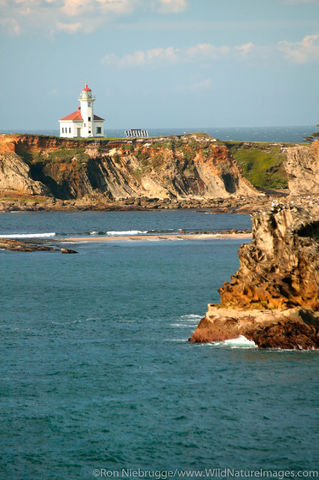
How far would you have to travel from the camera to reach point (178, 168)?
6516 inches

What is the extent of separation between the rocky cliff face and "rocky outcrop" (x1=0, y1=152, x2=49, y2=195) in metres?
1.45

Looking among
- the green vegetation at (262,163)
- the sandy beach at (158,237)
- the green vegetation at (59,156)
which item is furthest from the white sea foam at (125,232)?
the green vegetation at (262,163)

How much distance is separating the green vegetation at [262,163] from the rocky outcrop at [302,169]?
767cm

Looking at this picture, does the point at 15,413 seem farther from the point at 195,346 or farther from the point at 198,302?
the point at 198,302

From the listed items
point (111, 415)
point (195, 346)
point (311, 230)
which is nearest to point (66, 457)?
point (111, 415)

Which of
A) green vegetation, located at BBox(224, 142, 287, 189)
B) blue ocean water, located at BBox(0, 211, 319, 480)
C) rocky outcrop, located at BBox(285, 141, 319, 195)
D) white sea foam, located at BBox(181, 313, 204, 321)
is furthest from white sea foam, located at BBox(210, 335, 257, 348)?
green vegetation, located at BBox(224, 142, 287, 189)

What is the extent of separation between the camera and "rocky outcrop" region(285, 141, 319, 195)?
164375mm

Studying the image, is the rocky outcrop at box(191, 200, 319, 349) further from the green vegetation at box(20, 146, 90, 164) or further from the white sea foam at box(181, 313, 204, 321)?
the green vegetation at box(20, 146, 90, 164)

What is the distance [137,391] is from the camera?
39.8 m

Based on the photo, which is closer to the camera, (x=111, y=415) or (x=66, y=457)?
(x=66, y=457)

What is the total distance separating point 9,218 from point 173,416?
99109 millimetres

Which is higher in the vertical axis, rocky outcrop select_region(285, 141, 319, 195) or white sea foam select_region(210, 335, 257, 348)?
rocky outcrop select_region(285, 141, 319, 195)

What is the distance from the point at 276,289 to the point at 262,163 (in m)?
140

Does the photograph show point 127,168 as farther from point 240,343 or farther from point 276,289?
point 276,289
